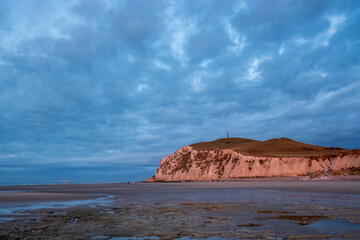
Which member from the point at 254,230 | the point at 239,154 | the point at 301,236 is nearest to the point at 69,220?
the point at 254,230

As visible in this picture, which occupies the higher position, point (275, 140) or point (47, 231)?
point (275, 140)

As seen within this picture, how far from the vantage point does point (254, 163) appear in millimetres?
57375

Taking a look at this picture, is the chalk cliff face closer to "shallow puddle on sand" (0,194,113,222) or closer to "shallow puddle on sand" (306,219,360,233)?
"shallow puddle on sand" (0,194,113,222)

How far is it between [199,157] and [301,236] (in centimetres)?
6618

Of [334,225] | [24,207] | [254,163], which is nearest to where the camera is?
[334,225]

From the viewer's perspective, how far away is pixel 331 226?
6535 millimetres

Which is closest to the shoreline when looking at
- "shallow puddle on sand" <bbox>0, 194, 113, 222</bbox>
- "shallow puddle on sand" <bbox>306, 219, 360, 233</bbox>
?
"shallow puddle on sand" <bbox>0, 194, 113, 222</bbox>

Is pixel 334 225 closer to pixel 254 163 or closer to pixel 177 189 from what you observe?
pixel 177 189

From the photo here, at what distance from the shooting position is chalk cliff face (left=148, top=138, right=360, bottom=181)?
47500mm

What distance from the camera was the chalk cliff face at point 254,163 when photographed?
1870 inches

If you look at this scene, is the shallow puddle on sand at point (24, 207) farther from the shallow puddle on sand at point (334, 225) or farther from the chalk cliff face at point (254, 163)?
the chalk cliff face at point (254, 163)

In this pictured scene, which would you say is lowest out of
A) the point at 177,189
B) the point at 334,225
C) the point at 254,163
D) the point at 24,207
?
the point at 334,225

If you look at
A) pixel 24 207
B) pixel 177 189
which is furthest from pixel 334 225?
pixel 177 189

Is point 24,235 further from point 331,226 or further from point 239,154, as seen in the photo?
point 239,154
